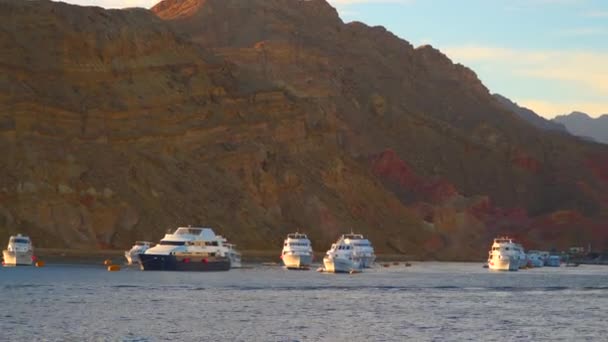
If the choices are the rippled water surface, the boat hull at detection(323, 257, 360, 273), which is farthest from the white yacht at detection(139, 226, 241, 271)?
the boat hull at detection(323, 257, 360, 273)

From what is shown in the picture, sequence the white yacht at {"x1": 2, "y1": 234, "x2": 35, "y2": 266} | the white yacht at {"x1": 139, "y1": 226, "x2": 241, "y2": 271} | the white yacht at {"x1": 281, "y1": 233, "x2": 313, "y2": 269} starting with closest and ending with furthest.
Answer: the white yacht at {"x1": 139, "y1": 226, "x2": 241, "y2": 271}, the white yacht at {"x1": 2, "y1": 234, "x2": 35, "y2": 266}, the white yacht at {"x1": 281, "y1": 233, "x2": 313, "y2": 269}

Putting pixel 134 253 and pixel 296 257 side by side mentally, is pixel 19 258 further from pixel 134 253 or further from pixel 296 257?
pixel 296 257

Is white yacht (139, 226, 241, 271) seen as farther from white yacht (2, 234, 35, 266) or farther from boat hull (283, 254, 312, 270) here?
boat hull (283, 254, 312, 270)

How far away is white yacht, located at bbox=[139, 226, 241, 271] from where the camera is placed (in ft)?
546

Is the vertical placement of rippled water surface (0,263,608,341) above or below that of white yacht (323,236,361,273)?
below

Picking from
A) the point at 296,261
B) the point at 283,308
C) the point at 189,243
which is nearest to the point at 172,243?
the point at 189,243

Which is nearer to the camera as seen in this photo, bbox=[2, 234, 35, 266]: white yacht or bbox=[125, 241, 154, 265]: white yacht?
bbox=[2, 234, 35, 266]: white yacht

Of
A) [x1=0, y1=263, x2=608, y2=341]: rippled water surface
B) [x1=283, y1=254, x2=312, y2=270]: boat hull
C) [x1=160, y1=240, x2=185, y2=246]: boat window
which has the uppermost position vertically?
[x1=160, y1=240, x2=185, y2=246]: boat window

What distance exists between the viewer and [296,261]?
624 feet

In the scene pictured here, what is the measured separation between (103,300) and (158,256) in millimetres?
50445

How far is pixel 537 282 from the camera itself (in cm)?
17038

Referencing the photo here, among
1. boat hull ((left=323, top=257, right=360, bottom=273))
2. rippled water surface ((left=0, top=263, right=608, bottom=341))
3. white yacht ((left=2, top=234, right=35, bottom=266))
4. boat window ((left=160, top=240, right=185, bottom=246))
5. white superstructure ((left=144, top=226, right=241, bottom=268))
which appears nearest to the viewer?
rippled water surface ((left=0, top=263, right=608, bottom=341))

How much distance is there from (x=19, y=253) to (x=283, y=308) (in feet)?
241

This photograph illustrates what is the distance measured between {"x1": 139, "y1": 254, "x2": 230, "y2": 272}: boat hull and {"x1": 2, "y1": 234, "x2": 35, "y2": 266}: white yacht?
55.9 ft
